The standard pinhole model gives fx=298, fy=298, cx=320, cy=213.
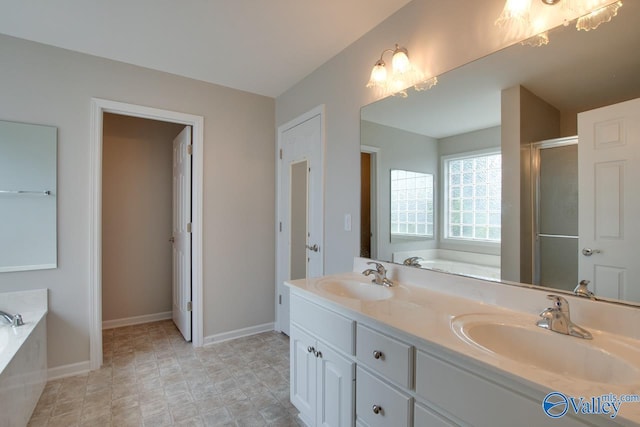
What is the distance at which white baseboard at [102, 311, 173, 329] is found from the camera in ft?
10.5

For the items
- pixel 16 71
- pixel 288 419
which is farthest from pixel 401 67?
pixel 16 71

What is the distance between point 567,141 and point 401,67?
94cm

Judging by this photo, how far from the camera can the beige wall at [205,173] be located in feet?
7.09

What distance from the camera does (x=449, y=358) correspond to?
35.9 inches

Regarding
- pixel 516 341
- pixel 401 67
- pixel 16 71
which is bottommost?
pixel 516 341

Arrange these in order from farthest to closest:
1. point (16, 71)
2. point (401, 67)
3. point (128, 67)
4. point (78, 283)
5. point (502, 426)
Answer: point (128, 67)
point (78, 283)
point (16, 71)
point (401, 67)
point (502, 426)

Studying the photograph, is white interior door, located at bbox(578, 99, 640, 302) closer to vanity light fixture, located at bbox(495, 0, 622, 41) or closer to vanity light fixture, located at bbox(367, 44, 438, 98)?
vanity light fixture, located at bbox(495, 0, 622, 41)

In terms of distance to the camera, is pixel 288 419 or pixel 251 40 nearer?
pixel 288 419

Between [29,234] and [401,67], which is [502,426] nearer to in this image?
[401,67]

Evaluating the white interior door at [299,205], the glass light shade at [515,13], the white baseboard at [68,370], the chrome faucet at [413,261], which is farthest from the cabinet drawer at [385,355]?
the white baseboard at [68,370]

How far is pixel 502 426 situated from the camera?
781 mm

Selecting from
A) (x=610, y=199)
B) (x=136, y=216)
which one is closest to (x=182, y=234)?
(x=136, y=216)

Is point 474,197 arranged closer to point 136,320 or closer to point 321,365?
point 321,365

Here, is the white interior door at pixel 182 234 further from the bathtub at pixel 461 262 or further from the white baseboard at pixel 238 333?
the bathtub at pixel 461 262
